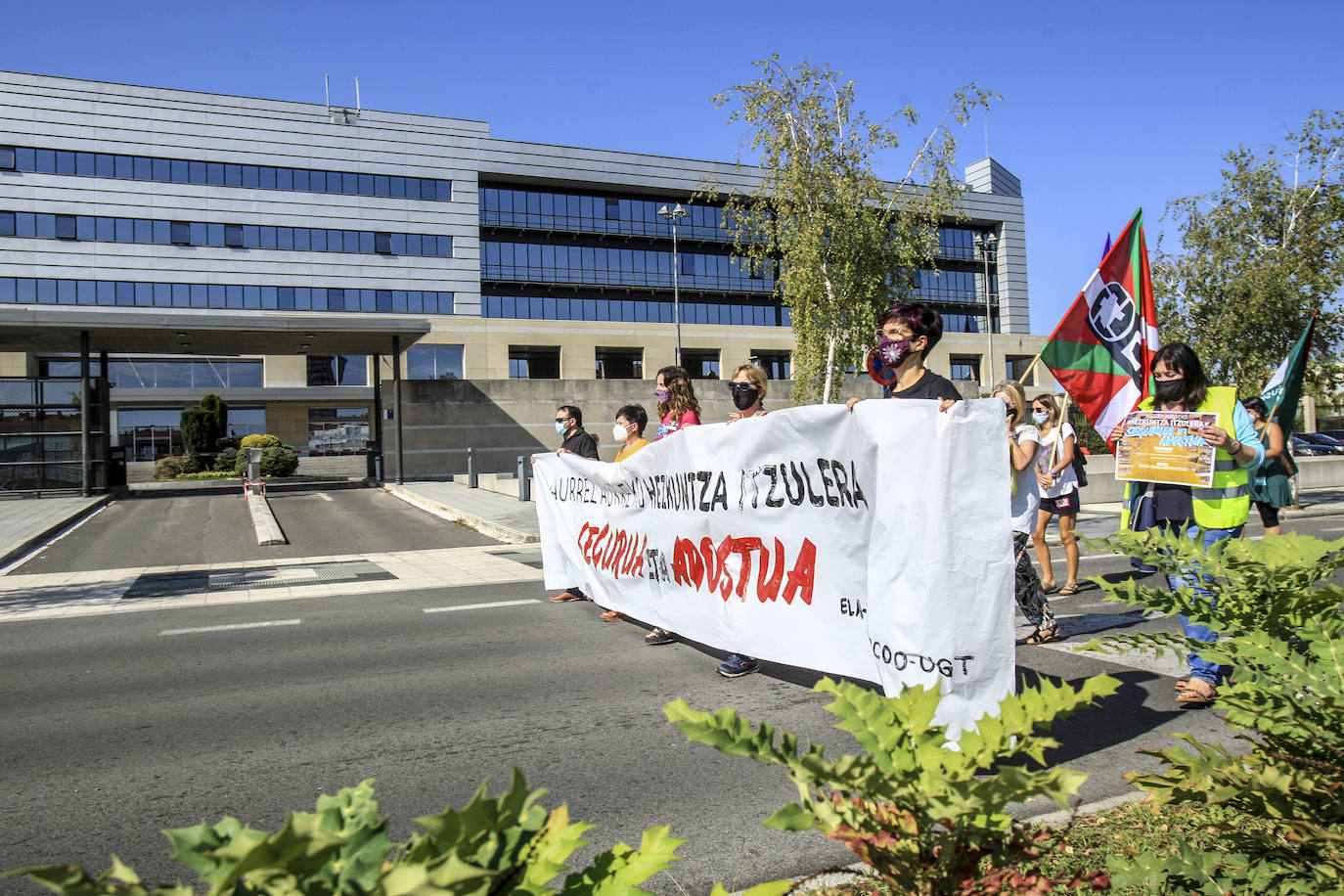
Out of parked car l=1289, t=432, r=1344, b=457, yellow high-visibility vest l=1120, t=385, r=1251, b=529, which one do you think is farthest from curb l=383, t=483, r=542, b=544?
parked car l=1289, t=432, r=1344, b=457

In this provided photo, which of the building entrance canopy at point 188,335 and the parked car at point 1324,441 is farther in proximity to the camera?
the parked car at point 1324,441

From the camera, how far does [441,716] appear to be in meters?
5.06

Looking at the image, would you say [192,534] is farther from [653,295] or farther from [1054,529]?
[653,295]

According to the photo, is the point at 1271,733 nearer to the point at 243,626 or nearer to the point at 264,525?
the point at 243,626

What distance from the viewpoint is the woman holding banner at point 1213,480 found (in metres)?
4.88

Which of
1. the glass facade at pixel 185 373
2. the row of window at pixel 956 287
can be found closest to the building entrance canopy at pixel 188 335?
the glass facade at pixel 185 373

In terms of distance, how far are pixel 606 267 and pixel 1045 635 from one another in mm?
57837

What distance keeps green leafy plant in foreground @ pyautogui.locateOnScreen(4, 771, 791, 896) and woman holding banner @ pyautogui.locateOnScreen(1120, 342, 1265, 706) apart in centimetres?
451

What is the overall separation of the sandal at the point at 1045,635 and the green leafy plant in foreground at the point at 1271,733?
13.5 ft

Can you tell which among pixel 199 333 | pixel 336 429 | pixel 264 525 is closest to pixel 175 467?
pixel 336 429

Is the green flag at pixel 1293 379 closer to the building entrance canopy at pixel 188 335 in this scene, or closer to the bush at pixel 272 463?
the building entrance canopy at pixel 188 335

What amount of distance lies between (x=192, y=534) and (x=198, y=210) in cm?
4103

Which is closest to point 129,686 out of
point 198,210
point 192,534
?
point 192,534

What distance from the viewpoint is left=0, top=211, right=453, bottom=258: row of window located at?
47688 millimetres
